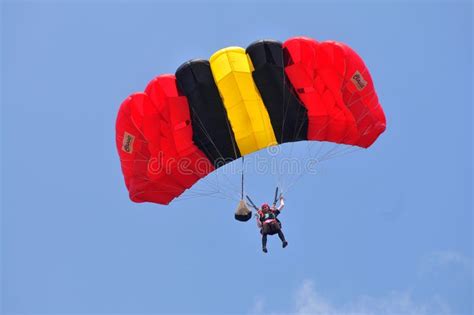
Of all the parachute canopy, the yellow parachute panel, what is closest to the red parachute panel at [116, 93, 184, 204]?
the parachute canopy

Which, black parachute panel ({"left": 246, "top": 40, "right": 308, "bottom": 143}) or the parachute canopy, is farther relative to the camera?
the parachute canopy

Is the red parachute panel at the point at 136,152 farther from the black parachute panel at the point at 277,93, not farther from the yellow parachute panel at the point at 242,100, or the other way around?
the black parachute panel at the point at 277,93

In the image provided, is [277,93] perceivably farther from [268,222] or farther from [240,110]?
[268,222]

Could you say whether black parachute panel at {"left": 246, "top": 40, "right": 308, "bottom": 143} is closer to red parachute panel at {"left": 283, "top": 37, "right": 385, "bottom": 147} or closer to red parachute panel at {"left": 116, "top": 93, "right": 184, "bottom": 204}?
red parachute panel at {"left": 283, "top": 37, "right": 385, "bottom": 147}

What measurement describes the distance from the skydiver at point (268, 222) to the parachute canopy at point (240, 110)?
46cm

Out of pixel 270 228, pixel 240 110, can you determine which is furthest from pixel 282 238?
pixel 240 110

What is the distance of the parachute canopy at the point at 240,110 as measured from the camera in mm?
25109

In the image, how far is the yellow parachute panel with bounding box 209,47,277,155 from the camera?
25.1m

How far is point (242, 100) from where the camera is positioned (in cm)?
2530

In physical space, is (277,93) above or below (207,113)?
above

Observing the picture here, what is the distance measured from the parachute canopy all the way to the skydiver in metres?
0.46

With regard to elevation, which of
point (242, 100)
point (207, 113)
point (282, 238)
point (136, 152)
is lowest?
point (282, 238)

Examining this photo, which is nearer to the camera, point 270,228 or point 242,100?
point 270,228

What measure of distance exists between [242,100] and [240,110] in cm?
28
